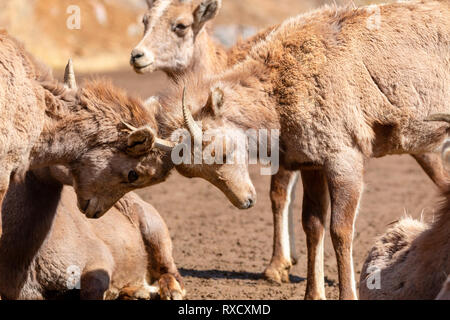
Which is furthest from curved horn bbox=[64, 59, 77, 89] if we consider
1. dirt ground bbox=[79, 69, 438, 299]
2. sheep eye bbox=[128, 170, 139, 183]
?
dirt ground bbox=[79, 69, 438, 299]

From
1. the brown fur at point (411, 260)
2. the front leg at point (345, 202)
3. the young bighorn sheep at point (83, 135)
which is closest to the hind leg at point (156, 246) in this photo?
the young bighorn sheep at point (83, 135)

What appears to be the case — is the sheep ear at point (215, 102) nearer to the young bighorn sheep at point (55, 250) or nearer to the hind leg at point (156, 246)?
the young bighorn sheep at point (55, 250)

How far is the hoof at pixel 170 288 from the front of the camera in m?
7.89

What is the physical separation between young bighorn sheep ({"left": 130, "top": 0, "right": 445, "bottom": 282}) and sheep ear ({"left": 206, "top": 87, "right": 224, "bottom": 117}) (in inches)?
82.3

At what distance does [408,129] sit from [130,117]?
277 centimetres

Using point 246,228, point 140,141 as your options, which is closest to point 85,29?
point 246,228

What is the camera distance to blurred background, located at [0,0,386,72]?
2800 centimetres

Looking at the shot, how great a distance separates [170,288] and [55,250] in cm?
118

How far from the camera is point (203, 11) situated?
984cm

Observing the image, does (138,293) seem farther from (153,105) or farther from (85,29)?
(85,29)

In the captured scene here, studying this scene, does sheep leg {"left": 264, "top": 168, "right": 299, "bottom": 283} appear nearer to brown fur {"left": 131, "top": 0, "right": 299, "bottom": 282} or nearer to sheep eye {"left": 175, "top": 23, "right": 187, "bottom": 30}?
brown fur {"left": 131, "top": 0, "right": 299, "bottom": 282}

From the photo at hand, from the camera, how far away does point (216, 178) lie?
711 centimetres
